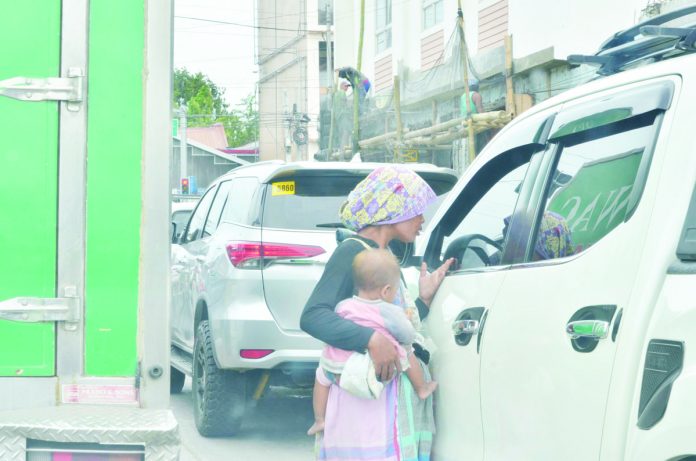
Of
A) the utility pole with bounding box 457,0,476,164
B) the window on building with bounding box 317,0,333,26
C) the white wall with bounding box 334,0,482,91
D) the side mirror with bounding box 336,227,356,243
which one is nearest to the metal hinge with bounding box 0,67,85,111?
the side mirror with bounding box 336,227,356,243

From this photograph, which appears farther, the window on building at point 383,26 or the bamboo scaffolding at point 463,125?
the window on building at point 383,26

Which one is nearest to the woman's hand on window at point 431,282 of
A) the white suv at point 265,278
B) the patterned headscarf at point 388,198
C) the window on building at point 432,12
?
the patterned headscarf at point 388,198

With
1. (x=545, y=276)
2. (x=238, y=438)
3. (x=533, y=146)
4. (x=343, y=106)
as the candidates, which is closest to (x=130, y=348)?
(x=545, y=276)

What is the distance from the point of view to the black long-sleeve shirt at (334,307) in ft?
12.0

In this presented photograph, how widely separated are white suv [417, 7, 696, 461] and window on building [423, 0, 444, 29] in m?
18.9

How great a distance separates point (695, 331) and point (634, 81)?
926mm

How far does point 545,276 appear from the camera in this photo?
3117 mm

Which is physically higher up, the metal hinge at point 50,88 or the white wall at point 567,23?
the white wall at point 567,23

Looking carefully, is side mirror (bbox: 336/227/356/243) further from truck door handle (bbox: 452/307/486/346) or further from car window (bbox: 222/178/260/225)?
car window (bbox: 222/178/260/225)

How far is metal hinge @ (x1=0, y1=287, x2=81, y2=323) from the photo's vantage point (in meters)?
3.13

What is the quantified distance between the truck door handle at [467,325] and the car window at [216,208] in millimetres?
4530

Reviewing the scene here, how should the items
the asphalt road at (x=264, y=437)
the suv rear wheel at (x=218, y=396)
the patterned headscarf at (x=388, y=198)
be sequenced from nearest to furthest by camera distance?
the patterned headscarf at (x=388, y=198) → the asphalt road at (x=264, y=437) → the suv rear wheel at (x=218, y=396)

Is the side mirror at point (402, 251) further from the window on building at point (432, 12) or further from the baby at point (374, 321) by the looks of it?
the window on building at point (432, 12)

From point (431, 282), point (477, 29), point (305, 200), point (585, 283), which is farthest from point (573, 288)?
point (477, 29)
